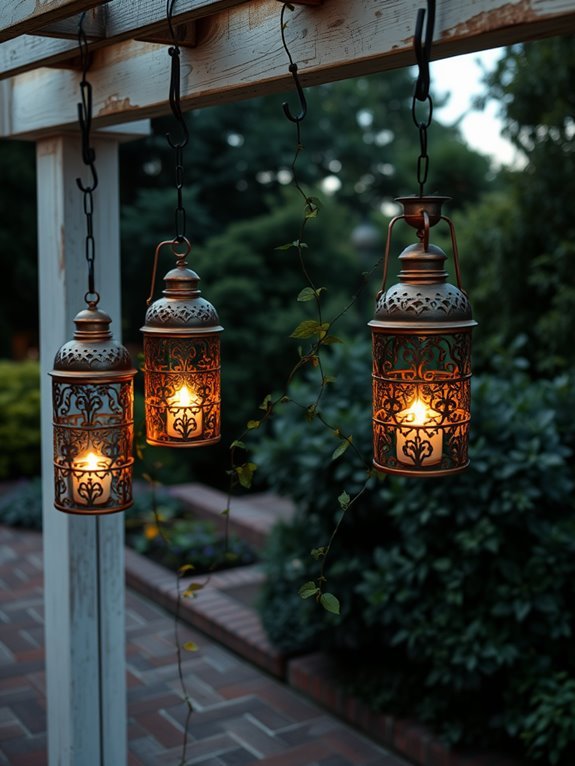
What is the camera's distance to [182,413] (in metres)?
A: 2.07

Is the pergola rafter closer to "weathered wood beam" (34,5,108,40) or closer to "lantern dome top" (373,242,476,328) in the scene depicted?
"weathered wood beam" (34,5,108,40)

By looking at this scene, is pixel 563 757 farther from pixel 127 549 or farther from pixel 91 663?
pixel 127 549

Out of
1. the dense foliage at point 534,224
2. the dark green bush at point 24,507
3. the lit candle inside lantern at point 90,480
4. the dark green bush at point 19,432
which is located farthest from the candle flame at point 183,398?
the dark green bush at point 19,432

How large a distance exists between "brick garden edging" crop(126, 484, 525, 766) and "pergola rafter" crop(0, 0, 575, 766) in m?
0.78

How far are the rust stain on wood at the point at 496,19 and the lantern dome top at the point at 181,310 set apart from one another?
79 cm

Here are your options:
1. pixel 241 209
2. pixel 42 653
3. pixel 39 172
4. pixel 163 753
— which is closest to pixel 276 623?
pixel 163 753

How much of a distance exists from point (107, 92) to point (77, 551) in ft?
4.79

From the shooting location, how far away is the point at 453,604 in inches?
138

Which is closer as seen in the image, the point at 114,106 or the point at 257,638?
the point at 114,106

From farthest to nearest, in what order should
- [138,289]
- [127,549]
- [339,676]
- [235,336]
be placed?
[138,289] < [235,336] < [127,549] < [339,676]

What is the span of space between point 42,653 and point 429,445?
3.65 metres

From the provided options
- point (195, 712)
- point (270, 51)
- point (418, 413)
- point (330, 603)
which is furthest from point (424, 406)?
point (195, 712)

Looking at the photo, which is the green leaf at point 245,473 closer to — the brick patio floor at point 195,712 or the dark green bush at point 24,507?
the brick patio floor at point 195,712

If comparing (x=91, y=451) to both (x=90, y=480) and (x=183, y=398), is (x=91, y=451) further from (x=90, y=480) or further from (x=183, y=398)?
(x=183, y=398)
